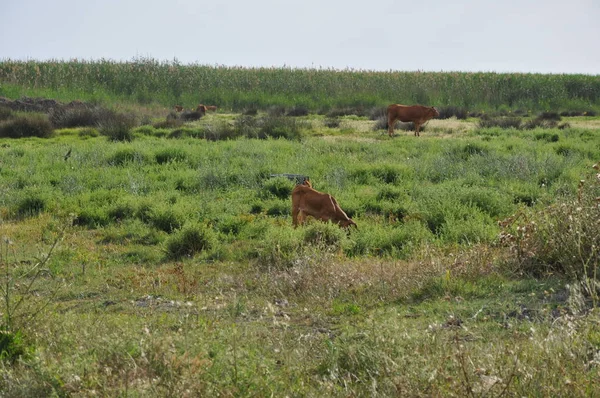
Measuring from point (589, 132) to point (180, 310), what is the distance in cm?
1719

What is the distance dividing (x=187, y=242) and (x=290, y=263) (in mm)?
1845

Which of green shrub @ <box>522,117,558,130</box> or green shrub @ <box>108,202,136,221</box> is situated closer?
green shrub @ <box>108,202,136,221</box>

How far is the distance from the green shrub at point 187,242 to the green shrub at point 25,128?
43.3ft

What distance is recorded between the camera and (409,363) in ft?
13.4

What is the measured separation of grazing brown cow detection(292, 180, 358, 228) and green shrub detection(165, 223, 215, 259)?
4.60 ft

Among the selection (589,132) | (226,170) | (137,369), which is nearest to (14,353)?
(137,369)

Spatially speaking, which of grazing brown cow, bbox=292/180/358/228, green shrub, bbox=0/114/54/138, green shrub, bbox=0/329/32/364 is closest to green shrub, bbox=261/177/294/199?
grazing brown cow, bbox=292/180/358/228

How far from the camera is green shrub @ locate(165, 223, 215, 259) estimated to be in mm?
9516

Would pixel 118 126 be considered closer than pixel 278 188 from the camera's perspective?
No

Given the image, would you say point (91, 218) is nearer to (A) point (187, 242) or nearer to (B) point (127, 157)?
(A) point (187, 242)

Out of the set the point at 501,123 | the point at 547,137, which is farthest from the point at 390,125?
the point at 501,123

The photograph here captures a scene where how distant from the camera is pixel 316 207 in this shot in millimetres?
9977

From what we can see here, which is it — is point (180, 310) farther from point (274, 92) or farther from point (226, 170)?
point (274, 92)

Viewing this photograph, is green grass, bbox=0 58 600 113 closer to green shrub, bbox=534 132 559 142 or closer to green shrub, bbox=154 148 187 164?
green shrub, bbox=534 132 559 142
